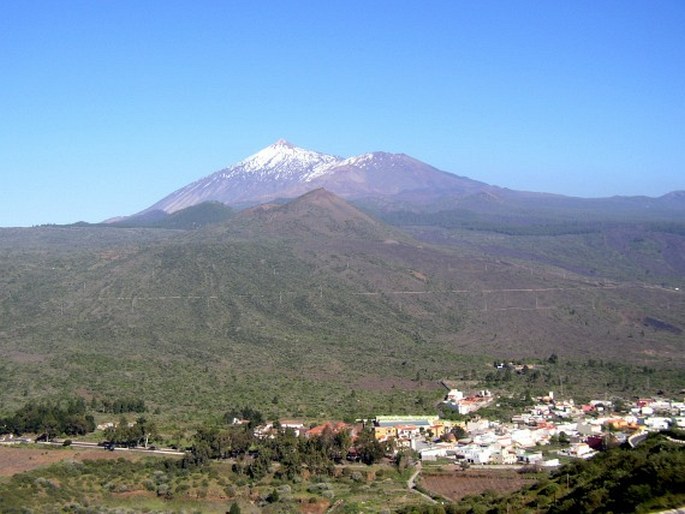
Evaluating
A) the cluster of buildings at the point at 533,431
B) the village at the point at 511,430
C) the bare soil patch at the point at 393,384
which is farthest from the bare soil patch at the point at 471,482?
the bare soil patch at the point at 393,384

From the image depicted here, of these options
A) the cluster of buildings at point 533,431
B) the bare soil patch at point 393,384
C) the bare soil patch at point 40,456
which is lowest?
the bare soil patch at point 393,384

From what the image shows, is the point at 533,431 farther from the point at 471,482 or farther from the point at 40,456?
the point at 40,456

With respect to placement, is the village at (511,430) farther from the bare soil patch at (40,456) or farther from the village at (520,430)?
the bare soil patch at (40,456)

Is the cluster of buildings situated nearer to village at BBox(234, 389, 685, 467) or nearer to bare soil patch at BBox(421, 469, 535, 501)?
village at BBox(234, 389, 685, 467)

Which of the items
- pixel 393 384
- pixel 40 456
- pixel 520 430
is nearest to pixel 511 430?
pixel 520 430

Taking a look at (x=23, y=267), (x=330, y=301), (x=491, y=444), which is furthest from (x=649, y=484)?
(x=23, y=267)

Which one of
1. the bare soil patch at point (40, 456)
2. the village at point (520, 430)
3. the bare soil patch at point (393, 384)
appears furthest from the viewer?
the bare soil patch at point (393, 384)

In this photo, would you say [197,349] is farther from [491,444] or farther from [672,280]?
[672,280]
